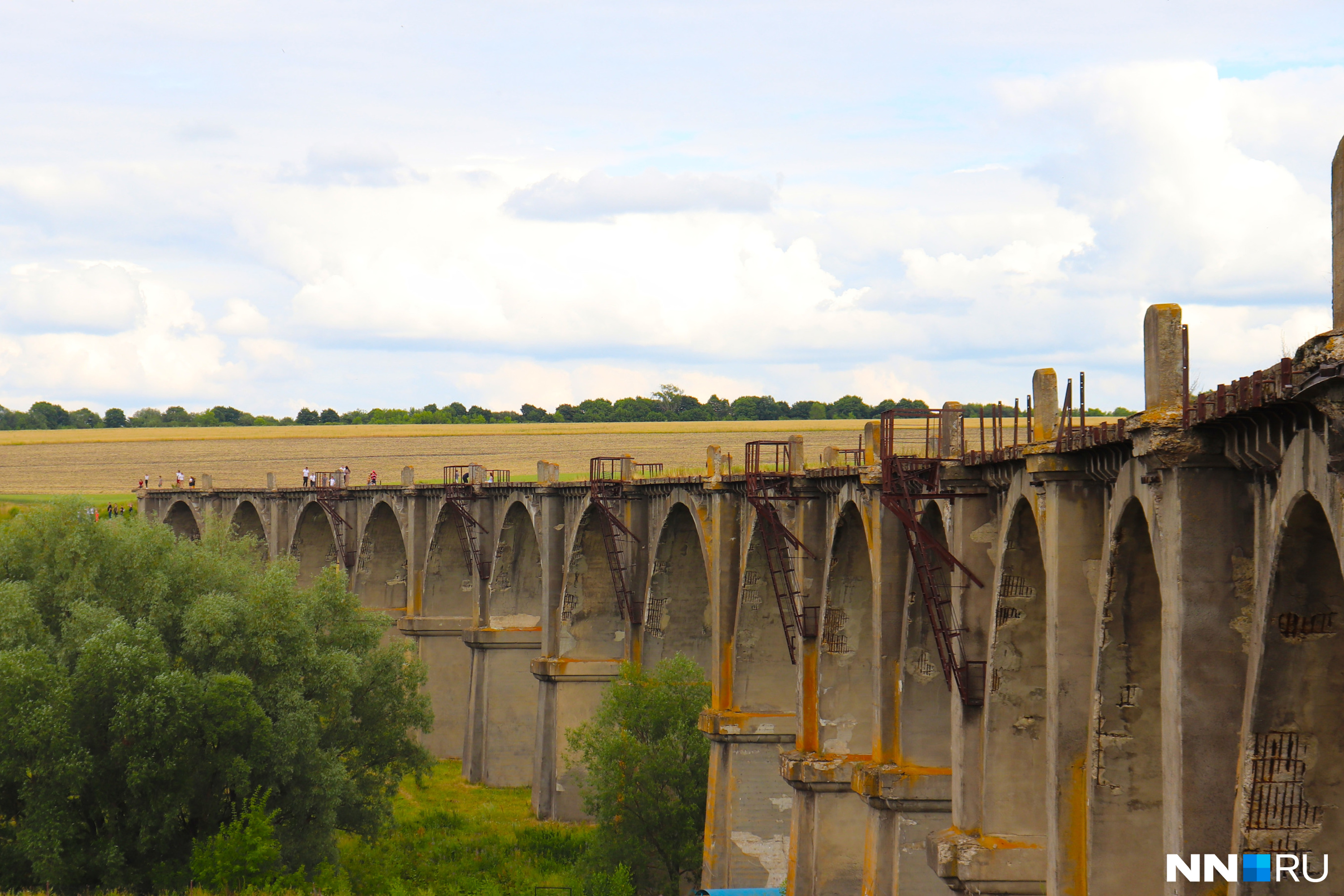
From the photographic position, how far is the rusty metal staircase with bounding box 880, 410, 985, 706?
20266 millimetres

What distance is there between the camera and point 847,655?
2748 cm

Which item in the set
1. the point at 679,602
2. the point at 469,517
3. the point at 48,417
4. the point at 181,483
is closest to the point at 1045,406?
the point at 679,602

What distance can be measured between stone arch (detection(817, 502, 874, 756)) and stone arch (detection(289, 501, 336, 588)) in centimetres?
4328

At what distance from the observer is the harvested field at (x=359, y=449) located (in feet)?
326

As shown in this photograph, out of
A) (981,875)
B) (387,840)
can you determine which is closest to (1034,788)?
(981,875)

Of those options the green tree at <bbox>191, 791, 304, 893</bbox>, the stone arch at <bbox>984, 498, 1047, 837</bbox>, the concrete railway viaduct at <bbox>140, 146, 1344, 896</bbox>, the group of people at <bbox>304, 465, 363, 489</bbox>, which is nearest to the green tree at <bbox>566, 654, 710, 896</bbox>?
the concrete railway viaduct at <bbox>140, 146, 1344, 896</bbox>

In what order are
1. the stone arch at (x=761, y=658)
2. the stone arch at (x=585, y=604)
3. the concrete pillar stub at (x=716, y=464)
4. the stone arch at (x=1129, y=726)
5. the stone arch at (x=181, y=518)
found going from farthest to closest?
the stone arch at (x=181, y=518) < the stone arch at (x=585, y=604) < the stone arch at (x=761, y=658) < the concrete pillar stub at (x=716, y=464) < the stone arch at (x=1129, y=726)

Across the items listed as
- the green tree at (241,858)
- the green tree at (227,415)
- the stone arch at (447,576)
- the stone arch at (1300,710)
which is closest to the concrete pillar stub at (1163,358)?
the stone arch at (1300,710)


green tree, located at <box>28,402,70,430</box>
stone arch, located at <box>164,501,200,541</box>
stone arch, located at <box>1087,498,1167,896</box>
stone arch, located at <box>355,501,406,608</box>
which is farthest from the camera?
green tree, located at <box>28,402,70,430</box>

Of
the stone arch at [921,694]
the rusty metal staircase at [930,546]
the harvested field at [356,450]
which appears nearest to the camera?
the rusty metal staircase at [930,546]

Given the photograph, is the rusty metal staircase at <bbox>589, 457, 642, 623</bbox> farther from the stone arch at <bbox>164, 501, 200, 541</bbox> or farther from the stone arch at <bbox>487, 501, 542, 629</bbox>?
the stone arch at <bbox>164, 501, 200, 541</bbox>

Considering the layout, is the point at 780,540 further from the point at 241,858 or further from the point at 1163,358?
the point at 1163,358

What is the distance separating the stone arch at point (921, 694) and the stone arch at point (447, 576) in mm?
30957

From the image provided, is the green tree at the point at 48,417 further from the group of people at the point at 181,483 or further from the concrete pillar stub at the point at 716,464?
the concrete pillar stub at the point at 716,464
